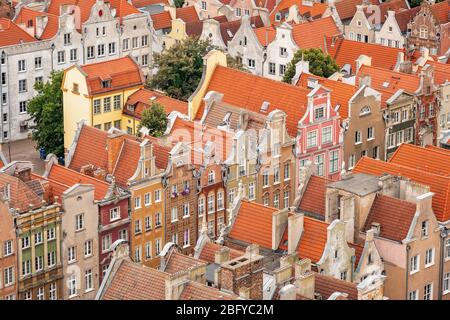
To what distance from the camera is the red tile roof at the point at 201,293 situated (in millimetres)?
85625

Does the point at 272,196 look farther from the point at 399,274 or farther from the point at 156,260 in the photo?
the point at 399,274

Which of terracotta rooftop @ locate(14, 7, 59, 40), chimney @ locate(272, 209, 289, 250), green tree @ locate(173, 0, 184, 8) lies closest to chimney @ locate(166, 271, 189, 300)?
chimney @ locate(272, 209, 289, 250)

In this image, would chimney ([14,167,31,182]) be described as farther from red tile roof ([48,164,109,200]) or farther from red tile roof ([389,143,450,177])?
red tile roof ([389,143,450,177])

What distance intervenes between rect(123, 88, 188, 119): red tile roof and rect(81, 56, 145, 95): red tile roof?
1435 mm

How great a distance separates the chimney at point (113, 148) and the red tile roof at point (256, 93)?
669 inches

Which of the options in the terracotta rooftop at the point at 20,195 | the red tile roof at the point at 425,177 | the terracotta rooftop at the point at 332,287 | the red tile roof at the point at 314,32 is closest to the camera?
the terracotta rooftop at the point at 332,287

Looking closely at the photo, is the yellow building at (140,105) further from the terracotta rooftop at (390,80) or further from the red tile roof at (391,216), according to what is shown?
the red tile roof at (391,216)

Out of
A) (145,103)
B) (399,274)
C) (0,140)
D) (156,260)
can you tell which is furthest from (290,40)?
(399,274)

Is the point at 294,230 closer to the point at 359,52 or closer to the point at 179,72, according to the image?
the point at 179,72

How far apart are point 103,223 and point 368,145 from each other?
3383 cm

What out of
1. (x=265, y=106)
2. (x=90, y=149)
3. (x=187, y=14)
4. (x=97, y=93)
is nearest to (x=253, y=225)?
(x=90, y=149)

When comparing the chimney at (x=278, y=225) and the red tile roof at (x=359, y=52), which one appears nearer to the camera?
the chimney at (x=278, y=225)

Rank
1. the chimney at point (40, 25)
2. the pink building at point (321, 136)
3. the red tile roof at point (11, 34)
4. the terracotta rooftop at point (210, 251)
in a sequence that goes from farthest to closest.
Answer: the chimney at point (40, 25), the red tile roof at point (11, 34), the pink building at point (321, 136), the terracotta rooftop at point (210, 251)

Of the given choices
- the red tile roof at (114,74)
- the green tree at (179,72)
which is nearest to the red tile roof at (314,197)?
the red tile roof at (114,74)
